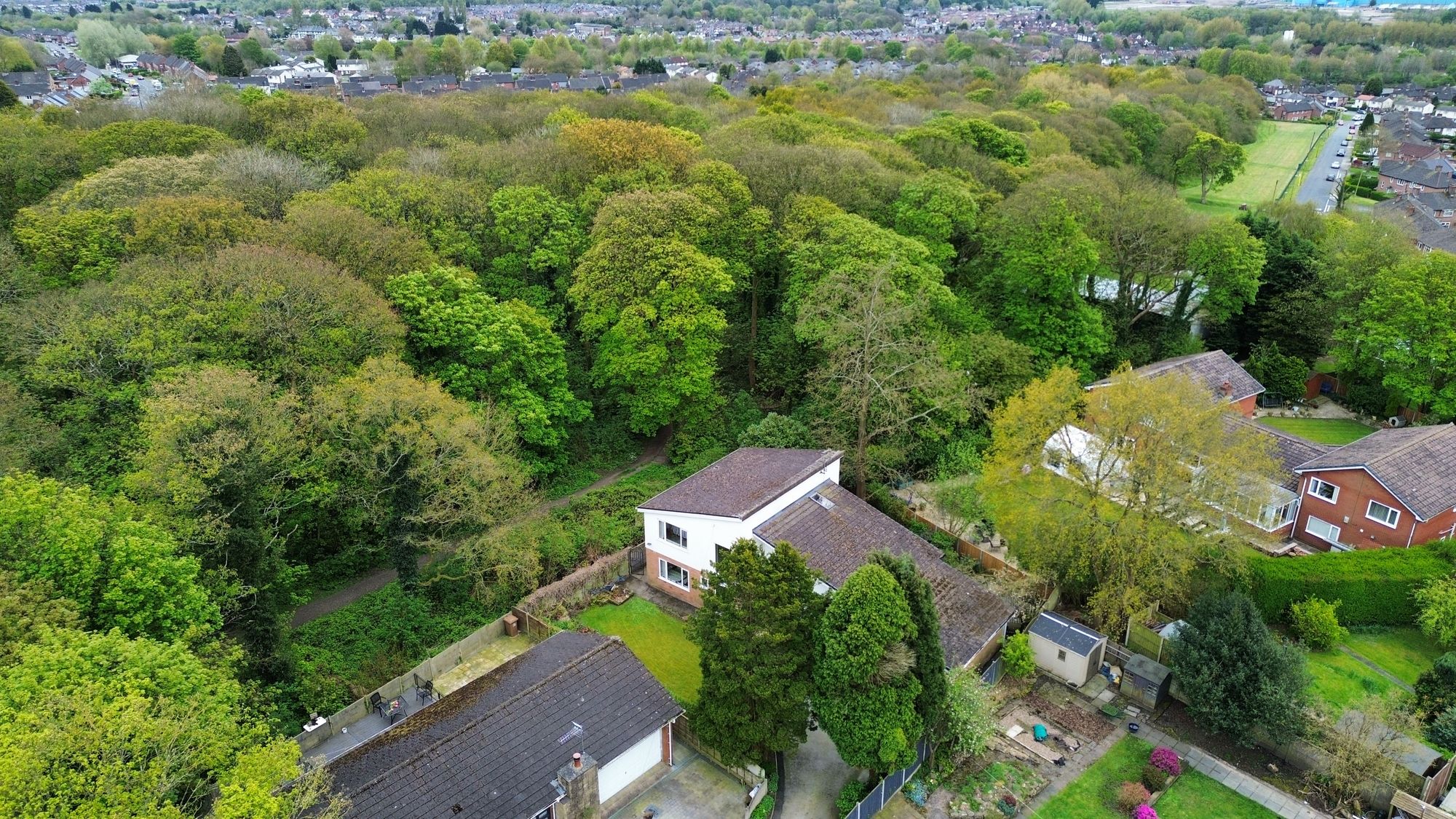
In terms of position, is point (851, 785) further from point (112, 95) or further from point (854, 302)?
point (112, 95)

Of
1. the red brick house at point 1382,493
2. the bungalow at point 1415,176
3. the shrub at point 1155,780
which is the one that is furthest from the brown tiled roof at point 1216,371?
the bungalow at point 1415,176

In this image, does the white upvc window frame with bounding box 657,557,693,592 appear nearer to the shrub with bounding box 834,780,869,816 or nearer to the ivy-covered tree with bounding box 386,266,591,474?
the ivy-covered tree with bounding box 386,266,591,474

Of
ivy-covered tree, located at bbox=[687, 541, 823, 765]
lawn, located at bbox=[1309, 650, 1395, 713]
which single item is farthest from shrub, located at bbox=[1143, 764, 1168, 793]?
ivy-covered tree, located at bbox=[687, 541, 823, 765]

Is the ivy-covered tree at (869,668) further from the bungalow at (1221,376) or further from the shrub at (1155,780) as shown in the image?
the bungalow at (1221,376)

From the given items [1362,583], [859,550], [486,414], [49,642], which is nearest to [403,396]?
[486,414]

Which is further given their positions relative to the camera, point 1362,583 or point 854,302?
point 854,302

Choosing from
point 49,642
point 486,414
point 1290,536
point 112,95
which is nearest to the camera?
point 49,642

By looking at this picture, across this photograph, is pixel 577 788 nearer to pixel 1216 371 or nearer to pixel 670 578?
pixel 670 578
